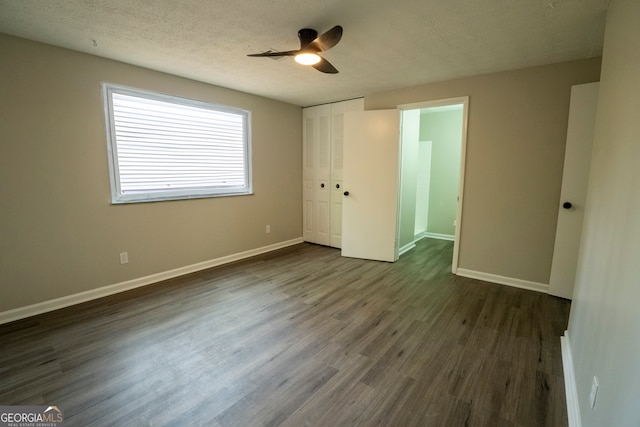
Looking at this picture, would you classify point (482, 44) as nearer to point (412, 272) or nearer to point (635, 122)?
point (635, 122)

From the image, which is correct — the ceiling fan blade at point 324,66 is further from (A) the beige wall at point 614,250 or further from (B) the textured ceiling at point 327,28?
(A) the beige wall at point 614,250

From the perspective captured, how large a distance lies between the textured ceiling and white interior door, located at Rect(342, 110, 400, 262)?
2.82 feet

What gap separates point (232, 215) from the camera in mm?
4039

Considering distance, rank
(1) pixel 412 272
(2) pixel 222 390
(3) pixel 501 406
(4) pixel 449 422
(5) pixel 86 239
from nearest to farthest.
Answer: (4) pixel 449 422
(3) pixel 501 406
(2) pixel 222 390
(5) pixel 86 239
(1) pixel 412 272

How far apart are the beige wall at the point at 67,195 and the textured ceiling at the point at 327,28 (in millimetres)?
222

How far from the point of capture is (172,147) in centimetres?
338

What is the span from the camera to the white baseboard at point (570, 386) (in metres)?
1.42

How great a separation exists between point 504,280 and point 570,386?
1.78 metres

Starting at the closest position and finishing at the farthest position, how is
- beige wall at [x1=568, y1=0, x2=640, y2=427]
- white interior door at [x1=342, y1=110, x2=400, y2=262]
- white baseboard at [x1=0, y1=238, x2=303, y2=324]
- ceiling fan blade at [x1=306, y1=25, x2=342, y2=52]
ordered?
beige wall at [x1=568, y1=0, x2=640, y2=427] → ceiling fan blade at [x1=306, y1=25, x2=342, y2=52] → white baseboard at [x1=0, y1=238, x2=303, y2=324] → white interior door at [x1=342, y1=110, x2=400, y2=262]

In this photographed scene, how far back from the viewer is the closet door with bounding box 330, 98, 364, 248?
439cm

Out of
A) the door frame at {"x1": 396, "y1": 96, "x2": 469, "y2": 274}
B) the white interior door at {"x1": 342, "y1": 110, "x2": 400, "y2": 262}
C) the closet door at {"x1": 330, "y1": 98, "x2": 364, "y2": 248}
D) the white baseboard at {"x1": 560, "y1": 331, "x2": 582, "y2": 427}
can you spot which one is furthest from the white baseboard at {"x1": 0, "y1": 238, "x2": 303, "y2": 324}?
the white baseboard at {"x1": 560, "y1": 331, "x2": 582, "y2": 427}

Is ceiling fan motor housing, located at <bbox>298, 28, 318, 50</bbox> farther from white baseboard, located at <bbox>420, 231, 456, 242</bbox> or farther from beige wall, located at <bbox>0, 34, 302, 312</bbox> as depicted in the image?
white baseboard, located at <bbox>420, 231, 456, 242</bbox>

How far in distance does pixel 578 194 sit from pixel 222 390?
3543mm

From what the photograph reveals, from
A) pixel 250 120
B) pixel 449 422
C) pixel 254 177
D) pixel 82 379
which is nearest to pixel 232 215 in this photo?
pixel 254 177
